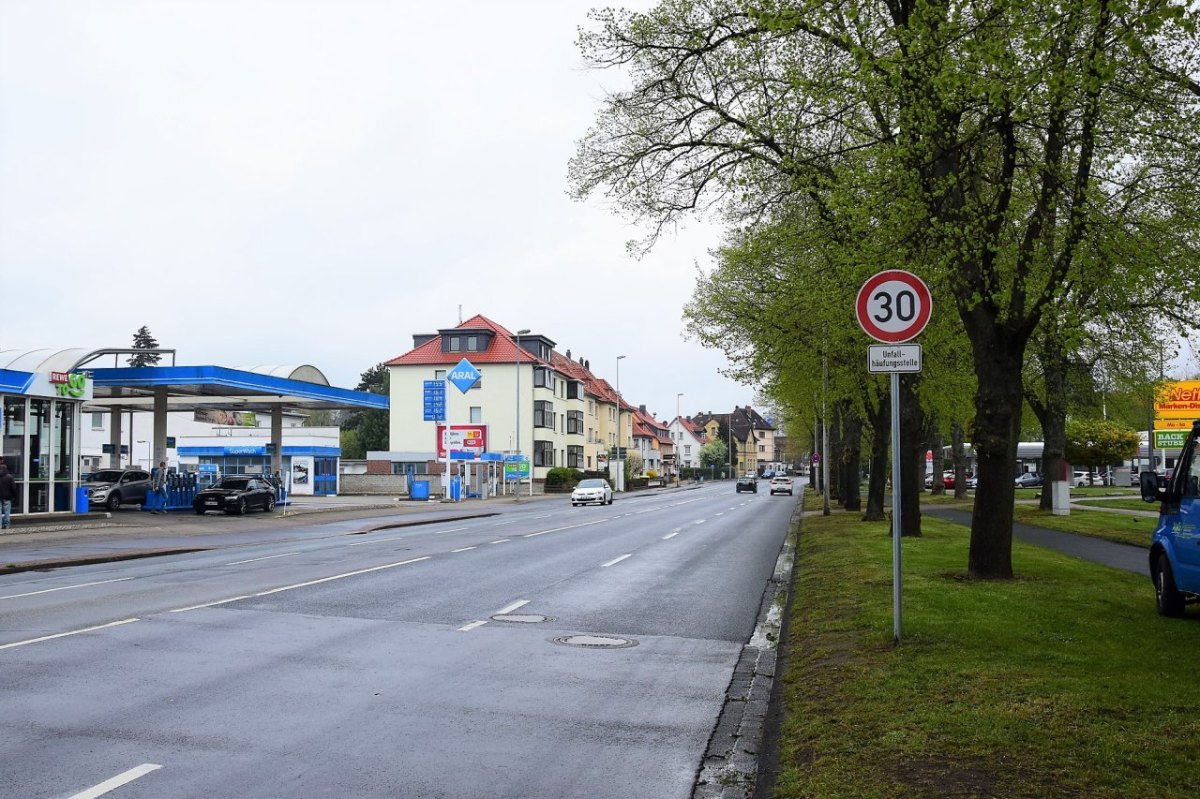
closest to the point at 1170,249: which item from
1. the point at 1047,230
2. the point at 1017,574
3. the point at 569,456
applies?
the point at 1047,230

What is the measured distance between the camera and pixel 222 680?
827 cm

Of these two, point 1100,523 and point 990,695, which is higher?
point 990,695

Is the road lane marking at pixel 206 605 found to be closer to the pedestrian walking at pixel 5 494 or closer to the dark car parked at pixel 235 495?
the pedestrian walking at pixel 5 494

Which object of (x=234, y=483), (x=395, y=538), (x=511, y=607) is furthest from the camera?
(x=234, y=483)

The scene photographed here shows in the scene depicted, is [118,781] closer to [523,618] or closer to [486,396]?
[523,618]

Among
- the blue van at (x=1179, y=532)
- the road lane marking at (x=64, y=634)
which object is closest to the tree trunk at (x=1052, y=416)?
the blue van at (x=1179, y=532)

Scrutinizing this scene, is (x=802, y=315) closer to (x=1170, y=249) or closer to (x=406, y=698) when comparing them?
(x=1170, y=249)

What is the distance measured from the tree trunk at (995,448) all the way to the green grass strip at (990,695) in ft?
2.16

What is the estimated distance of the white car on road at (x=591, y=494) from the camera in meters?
54.9

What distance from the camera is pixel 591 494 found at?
54969 millimetres

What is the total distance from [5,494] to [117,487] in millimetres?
12961

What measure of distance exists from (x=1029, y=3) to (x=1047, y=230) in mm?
4870

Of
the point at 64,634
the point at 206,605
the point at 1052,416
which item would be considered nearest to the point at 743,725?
the point at 64,634

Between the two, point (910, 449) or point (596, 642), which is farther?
point (910, 449)
